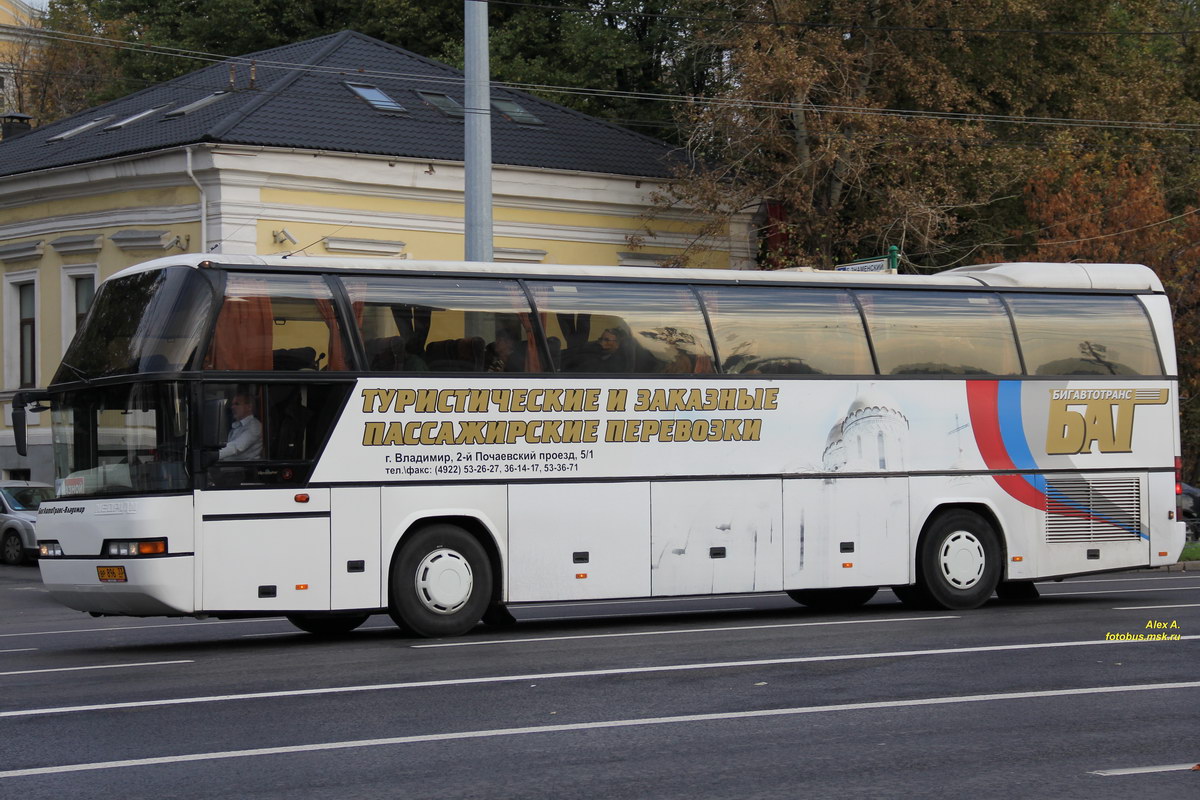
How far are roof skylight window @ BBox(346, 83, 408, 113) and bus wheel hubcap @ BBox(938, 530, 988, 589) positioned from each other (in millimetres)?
20003

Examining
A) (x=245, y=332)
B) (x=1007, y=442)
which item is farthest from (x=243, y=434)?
(x=1007, y=442)

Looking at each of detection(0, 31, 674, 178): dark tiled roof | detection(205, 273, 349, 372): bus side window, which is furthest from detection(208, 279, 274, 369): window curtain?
detection(0, 31, 674, 178): dark tiled roof

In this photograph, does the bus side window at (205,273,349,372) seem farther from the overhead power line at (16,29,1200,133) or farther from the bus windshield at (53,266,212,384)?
the overhead power line at (16,29,1200,133)

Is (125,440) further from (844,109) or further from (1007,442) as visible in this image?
(844,109)

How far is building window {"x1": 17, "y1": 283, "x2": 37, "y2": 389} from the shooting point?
35.8 metres

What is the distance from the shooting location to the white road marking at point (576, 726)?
869cm

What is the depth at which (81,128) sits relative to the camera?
1468 inches

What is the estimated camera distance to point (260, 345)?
14648mm

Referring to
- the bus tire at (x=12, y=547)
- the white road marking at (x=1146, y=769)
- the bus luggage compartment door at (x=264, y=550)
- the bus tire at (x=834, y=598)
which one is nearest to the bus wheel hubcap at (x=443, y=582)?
the bus luggage compartment door at (x=264, y=550)

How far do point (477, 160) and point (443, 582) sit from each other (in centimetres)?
927

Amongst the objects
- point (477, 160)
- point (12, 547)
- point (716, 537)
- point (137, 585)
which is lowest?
point (12, 547)

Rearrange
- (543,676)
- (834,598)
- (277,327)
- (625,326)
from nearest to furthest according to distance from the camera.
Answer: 1. (543,676)
2. (277,327)
3. (625,326)
4. (834,598)

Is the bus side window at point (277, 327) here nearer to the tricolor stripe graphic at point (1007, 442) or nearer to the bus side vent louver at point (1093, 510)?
the tricolor stripe graphic at point (1007, 442)

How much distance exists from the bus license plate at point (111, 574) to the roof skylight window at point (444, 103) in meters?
22.3
